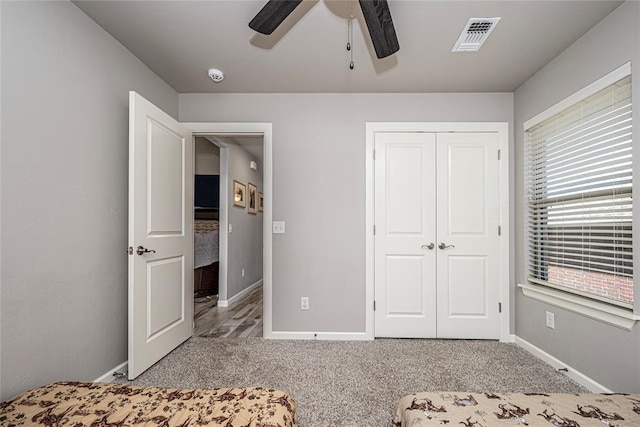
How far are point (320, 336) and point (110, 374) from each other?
67.2 inches

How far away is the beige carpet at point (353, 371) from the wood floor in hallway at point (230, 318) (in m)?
0.25

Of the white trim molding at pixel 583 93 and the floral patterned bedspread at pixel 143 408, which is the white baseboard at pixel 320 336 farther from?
the white trim molding at pixel 583 93

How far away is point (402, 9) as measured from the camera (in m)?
1.89

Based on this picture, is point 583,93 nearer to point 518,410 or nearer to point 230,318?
point 518,410

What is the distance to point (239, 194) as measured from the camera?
16.6ft

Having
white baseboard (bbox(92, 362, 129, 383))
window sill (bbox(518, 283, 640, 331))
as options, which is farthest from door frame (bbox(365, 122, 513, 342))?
white baseboard (bbox(92, 362, 129, 383))

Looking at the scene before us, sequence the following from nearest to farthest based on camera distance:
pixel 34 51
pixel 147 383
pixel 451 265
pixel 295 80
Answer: pixel 34 51 → pixel 147 383 → pixel 295 80 → pixel 451 265

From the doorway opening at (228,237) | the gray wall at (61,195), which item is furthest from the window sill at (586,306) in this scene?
the gray wall at (61,195)

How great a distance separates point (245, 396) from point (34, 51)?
2.04 metres

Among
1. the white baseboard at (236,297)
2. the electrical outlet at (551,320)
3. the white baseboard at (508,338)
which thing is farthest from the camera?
the white baseboard at (236,297)

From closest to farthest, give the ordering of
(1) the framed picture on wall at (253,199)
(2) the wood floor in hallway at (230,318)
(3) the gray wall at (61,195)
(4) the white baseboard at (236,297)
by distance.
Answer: (3) the gray wall at (61,195), (2) the wood floor in hallway at (230,318), (4) the white baseboard at (236,297), (1) the framed picture on wall at (253,199)

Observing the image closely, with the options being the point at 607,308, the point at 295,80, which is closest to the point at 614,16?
the point at 607,308

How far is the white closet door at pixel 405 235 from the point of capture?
3084 millimetres

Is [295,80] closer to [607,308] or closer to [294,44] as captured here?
[294,44]
